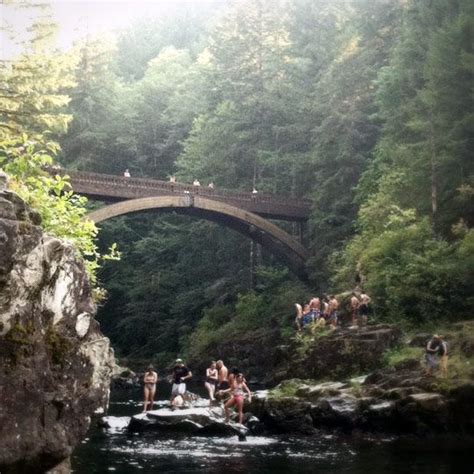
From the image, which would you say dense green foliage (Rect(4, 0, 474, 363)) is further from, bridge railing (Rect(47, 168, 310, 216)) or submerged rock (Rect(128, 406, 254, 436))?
submerged rock (Rect(128, 406, 254, 436))

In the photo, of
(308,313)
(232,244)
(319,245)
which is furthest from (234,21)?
(308,313)

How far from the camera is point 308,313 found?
2814cm

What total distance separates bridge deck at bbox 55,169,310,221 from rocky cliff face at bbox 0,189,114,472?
2101 centimetres

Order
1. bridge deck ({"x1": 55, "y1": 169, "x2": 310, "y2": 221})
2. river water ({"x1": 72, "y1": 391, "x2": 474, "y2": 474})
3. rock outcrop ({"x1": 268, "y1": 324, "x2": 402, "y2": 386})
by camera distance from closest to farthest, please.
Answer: river water ({"x1": 72, "y1": 391, "x2": 474, "y2": 474})
rock outcrop ({"x1": 268, "y1": 324, "x2": 402, "y2": 386})
bridge deck ({"x1": 55, "y1": 169, "x2": 310, "y2": 221})

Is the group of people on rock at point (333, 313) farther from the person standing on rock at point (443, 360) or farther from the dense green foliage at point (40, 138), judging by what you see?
the dense green foliage at point (40, 138)

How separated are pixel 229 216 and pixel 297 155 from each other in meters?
7.17

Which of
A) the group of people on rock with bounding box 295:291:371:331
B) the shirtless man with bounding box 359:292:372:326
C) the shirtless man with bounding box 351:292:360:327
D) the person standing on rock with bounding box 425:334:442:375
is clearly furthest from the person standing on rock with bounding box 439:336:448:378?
the shirtless man with bounding box 351:292:360:327

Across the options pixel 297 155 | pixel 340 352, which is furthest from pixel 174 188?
pixel 340 352

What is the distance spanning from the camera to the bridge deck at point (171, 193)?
33844 mm

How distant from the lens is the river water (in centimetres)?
1360

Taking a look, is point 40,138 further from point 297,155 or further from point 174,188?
point 297,155

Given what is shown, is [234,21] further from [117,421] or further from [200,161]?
[117,421]

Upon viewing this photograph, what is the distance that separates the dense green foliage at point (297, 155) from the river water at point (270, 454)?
9.74 metres

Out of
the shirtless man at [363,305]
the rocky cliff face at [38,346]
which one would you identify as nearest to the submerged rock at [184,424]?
the rocky cliff face at [38,346]
